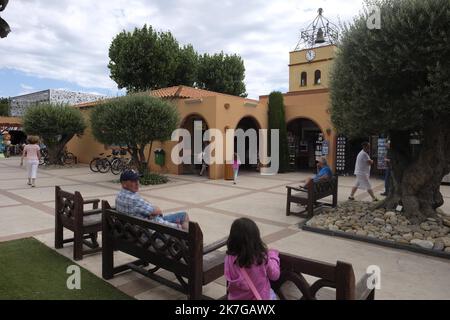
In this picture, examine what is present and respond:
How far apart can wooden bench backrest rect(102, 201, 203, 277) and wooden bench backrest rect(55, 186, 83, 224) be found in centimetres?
68

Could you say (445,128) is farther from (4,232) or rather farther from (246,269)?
(4,232)

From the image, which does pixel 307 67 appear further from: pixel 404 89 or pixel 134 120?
pixel 404 89

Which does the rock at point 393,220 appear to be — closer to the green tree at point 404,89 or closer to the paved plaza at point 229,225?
the green tree at point 404,89

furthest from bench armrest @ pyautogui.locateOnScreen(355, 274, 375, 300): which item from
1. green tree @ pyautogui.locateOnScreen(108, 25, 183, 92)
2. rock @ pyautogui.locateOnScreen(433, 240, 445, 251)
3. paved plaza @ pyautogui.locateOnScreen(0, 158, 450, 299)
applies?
green tree @ pyautogui.locateOnScreen(108, 25, 183, 92)

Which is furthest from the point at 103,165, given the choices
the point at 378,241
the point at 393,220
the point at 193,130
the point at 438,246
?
the point at 438,246

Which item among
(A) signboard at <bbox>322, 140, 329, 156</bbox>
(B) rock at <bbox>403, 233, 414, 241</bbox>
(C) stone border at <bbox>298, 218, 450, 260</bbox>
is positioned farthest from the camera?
(A) signboard at <bbox>322, 140, 329, 156</bbox>

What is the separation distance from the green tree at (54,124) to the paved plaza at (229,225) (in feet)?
17.9

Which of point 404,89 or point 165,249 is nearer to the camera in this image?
point 165,249

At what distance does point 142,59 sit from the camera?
79.5 feet

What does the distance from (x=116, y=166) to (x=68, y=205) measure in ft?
36.5

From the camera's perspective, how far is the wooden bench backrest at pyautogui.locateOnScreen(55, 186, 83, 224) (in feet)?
15.3

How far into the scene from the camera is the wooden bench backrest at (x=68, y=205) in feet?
15.3

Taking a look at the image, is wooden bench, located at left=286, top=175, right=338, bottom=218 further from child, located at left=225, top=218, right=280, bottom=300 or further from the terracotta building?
the terracotta building

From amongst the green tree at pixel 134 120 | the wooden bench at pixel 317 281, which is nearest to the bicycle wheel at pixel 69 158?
the green tree at pixel 134 120
